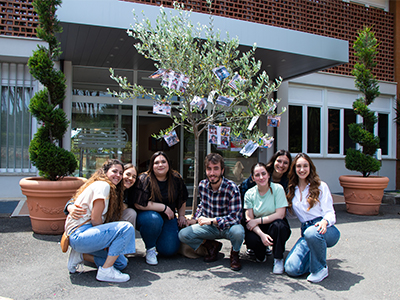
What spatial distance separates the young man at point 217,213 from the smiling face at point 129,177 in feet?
2.64

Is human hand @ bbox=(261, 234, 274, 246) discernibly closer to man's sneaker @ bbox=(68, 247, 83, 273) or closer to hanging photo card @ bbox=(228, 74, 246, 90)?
hanging photo card @ bbox=(228, 74, 246, 90)

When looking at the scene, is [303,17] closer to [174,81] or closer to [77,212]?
[174,81]

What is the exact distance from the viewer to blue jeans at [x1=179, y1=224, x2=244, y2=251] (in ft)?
11.3

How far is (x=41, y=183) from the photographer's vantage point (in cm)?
447

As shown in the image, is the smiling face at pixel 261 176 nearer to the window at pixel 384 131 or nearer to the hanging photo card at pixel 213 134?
the hanging photo card at pixel 213 134

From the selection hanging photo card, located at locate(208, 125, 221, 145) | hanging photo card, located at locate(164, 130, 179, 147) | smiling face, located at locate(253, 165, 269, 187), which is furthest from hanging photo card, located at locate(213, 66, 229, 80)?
smiling face, located at locate(253, 165, 269, 187)

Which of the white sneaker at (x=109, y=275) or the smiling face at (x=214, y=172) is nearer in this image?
the white sneaker at (x=109, y=275)

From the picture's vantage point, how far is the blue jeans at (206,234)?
3.43 metres

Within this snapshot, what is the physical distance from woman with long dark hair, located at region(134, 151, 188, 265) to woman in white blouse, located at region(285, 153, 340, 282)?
1316mm

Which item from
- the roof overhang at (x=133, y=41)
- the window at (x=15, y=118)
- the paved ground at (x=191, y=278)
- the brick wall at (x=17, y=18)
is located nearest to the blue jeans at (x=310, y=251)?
the paved ground at (x=191, y=278)

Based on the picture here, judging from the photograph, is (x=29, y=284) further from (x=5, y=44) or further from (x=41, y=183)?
(x=5, y=44)

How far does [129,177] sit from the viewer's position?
367cm

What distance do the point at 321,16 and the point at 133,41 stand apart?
21.6 feet

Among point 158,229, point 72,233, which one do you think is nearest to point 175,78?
point 158,229
